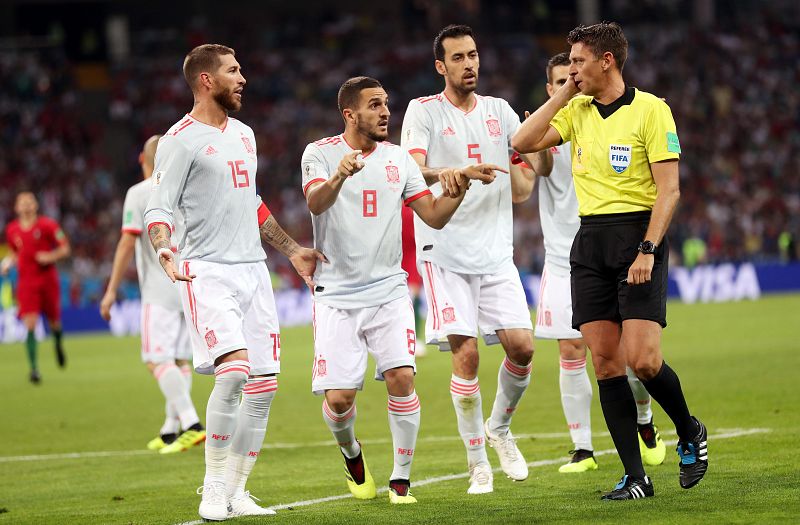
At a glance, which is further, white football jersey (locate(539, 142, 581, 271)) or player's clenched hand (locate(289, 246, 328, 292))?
white football jersey (locate(539, 142, 581, 271))

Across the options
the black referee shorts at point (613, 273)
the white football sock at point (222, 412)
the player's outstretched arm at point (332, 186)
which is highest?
the player's outstretched arm at point (332, 186)

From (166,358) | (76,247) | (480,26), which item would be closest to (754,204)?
(480,26)

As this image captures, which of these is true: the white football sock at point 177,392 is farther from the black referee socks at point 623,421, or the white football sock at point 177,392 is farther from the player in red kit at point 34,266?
the player in red kit at point 34,266

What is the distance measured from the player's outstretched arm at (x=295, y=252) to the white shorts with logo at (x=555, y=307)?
6.03 feet

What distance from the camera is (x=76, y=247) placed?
32562mm

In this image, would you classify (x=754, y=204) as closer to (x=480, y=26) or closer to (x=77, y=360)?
(x=480, y=26)

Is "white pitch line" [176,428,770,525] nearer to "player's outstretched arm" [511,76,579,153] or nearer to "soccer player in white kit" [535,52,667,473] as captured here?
"soccer player in white kit" [535,52,667,473]

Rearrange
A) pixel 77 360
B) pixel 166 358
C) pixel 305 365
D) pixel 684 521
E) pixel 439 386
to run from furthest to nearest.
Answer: pixel 77 360, pixel 305 365, pixel 439 386, pixel 166 358, pixel 684 521

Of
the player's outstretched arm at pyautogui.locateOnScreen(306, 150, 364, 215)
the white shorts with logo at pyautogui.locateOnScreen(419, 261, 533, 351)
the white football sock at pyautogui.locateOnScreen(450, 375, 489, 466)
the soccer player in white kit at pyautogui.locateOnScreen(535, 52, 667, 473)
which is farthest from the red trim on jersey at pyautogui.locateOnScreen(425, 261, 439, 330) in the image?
the player's outstretched arm at pyautogui.locateOnScreen(306, 150, 364, 215)

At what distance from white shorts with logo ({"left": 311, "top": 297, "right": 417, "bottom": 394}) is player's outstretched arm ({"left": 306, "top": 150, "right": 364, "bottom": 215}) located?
2.15 ft

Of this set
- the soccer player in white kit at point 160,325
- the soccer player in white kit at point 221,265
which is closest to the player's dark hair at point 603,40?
the soccer player in white kit at point 221,265

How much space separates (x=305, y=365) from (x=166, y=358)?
719 cm

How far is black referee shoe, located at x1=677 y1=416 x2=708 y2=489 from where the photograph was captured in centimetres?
693

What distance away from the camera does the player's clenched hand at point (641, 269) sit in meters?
6.72
